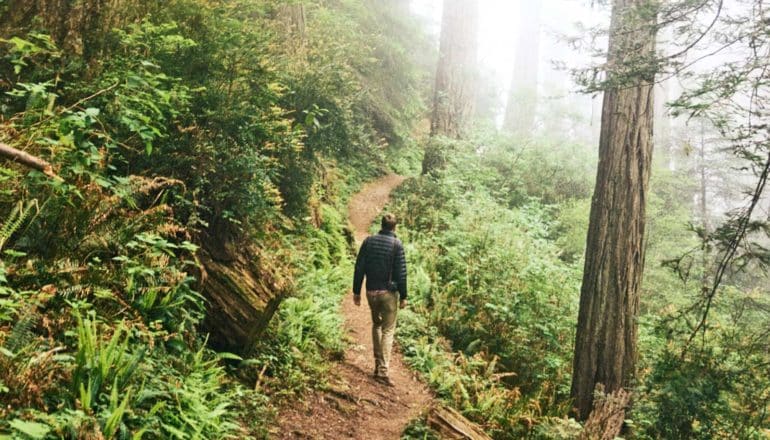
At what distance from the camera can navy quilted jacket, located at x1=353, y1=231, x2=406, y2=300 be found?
6586mm

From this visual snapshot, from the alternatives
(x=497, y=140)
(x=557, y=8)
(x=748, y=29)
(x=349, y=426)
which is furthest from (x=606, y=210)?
(x=557, y=8)

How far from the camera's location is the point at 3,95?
4.32m

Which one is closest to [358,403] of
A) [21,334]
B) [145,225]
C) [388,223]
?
[388,223]

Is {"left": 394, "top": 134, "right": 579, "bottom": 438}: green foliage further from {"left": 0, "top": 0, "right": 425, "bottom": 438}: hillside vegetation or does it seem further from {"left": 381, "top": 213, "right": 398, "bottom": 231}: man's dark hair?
{"left": 381, "top": 213, "right": 398, "bottom": 231}: man's dark hair

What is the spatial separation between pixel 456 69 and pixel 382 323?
11338mm

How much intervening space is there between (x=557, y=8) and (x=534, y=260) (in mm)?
47452

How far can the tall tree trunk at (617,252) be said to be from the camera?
246 inches

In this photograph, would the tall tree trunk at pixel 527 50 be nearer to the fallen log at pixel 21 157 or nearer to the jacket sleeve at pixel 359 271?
the jacket sleeve at pixel 359 271

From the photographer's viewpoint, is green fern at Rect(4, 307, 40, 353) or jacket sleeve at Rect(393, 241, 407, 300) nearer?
green fern at Rect(4, 307, 40, 353)

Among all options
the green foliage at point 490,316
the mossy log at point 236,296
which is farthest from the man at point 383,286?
the mossy log at point 236,296

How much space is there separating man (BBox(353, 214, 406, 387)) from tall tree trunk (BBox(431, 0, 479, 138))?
891 cm

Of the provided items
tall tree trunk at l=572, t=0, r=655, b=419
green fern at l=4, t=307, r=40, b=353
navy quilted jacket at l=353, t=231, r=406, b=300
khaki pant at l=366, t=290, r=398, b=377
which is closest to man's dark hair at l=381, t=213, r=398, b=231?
navy quilted jacket at l=353, t=231, r=406, b=300

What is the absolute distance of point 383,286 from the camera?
21.6 ft

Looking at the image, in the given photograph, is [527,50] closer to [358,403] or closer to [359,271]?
[359,271]
